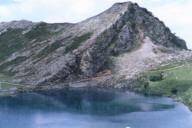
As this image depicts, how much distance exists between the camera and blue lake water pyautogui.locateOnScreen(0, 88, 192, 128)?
378 feet

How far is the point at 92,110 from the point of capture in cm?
14025

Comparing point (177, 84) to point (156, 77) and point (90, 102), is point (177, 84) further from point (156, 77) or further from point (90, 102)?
point (90, 102)

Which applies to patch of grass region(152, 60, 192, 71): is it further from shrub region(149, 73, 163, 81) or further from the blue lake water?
the blue lake water

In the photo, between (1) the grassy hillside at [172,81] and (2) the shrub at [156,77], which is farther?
(2) the shrub at [156,77]

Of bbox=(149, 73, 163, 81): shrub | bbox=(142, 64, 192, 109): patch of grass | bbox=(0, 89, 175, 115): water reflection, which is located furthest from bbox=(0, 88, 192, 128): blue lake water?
bbox=(149, 73, 163, 81): shrub

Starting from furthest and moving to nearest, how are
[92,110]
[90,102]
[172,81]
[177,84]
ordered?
1. [172,81]
2. [177,84]
3. [90,102]
4. [92,110]

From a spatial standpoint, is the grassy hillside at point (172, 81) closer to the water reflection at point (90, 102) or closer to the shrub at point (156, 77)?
the shrub at point (156, 77)

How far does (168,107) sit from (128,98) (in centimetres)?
2866

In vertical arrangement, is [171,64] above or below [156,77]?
above

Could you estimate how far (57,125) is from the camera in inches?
4567

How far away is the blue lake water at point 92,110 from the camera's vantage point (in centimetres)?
11519

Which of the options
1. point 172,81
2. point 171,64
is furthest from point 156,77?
point 171,64

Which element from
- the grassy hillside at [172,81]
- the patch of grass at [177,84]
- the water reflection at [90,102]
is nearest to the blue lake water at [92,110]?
the water reflection at [90,102]

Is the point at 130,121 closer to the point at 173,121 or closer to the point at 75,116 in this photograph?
the point at 173,121
